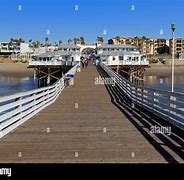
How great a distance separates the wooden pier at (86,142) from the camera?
7.44m

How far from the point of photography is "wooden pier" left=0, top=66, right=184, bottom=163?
7441 millimetres

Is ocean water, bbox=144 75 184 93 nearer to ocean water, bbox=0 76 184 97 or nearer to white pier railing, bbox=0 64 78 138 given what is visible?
ocean water, bbox=0 76 184 97

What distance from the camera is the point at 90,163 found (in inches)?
278

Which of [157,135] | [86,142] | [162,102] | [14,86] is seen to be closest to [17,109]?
[86,142]

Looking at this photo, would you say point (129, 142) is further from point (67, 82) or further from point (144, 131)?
point (67, 82)

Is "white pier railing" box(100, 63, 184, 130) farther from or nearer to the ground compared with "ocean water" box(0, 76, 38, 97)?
farther from the ground

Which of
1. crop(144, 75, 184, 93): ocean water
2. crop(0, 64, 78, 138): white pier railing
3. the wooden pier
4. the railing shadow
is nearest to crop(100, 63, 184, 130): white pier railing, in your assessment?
Answer: the railing shadow

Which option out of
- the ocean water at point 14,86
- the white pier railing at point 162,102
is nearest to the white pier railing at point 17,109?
the white pier railing at point 162,102

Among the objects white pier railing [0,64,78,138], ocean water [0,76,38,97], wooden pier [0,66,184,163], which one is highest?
white pier railing [0,64,78,138]

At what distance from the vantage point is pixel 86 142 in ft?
29.4

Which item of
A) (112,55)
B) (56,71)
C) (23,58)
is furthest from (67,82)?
(23,58)

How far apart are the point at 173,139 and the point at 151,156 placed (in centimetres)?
177

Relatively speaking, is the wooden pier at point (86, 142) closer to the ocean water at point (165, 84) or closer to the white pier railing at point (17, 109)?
the white pier railing at point (17, 109)

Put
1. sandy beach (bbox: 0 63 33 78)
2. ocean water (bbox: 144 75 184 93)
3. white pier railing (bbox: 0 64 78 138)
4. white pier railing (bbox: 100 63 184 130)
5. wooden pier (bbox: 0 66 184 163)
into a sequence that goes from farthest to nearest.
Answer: sandy beach (bbox: 0 63 33 78) < ocean water (bbox: 144 75 184 93) < white pier railing (bbox: 100 63 184 130) < white pier railing (bbox: 0 64 78 138) < wooden pier (bbox: 0 66 184 163)
